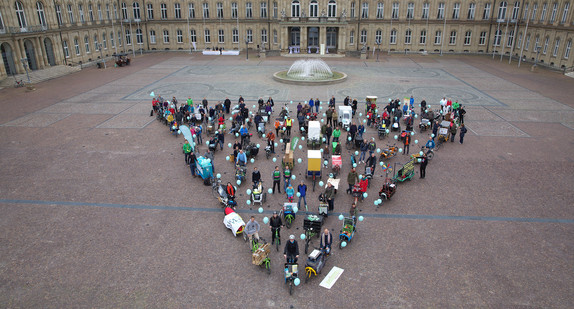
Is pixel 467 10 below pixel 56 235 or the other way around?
the other way around

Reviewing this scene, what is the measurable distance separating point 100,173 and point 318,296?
12331mm

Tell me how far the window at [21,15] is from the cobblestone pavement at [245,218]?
1760cm

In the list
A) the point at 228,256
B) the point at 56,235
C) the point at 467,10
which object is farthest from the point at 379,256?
the point at 467,10

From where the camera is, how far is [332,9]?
5438 centimetres

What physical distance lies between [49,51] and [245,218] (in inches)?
1631

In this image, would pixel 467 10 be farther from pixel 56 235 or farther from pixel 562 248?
pixel 56 235

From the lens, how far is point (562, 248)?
12.2m

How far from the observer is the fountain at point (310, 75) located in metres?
35.8

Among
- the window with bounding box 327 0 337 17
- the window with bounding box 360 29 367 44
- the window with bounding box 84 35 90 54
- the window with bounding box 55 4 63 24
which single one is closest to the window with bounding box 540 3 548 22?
the window with bounding box 360 29 367 44

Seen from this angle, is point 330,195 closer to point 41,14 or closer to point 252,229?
point 252,229

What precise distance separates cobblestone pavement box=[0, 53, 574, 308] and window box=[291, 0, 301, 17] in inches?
1401

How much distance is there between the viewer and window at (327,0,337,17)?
54.0m

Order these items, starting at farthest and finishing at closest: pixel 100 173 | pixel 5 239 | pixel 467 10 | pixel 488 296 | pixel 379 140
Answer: pixel 467 10 → pixel 379 140 → pixel 100 173 → pixel 5 239 → pixel 488 296

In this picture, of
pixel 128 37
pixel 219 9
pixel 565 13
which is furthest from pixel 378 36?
pixel 128 37
